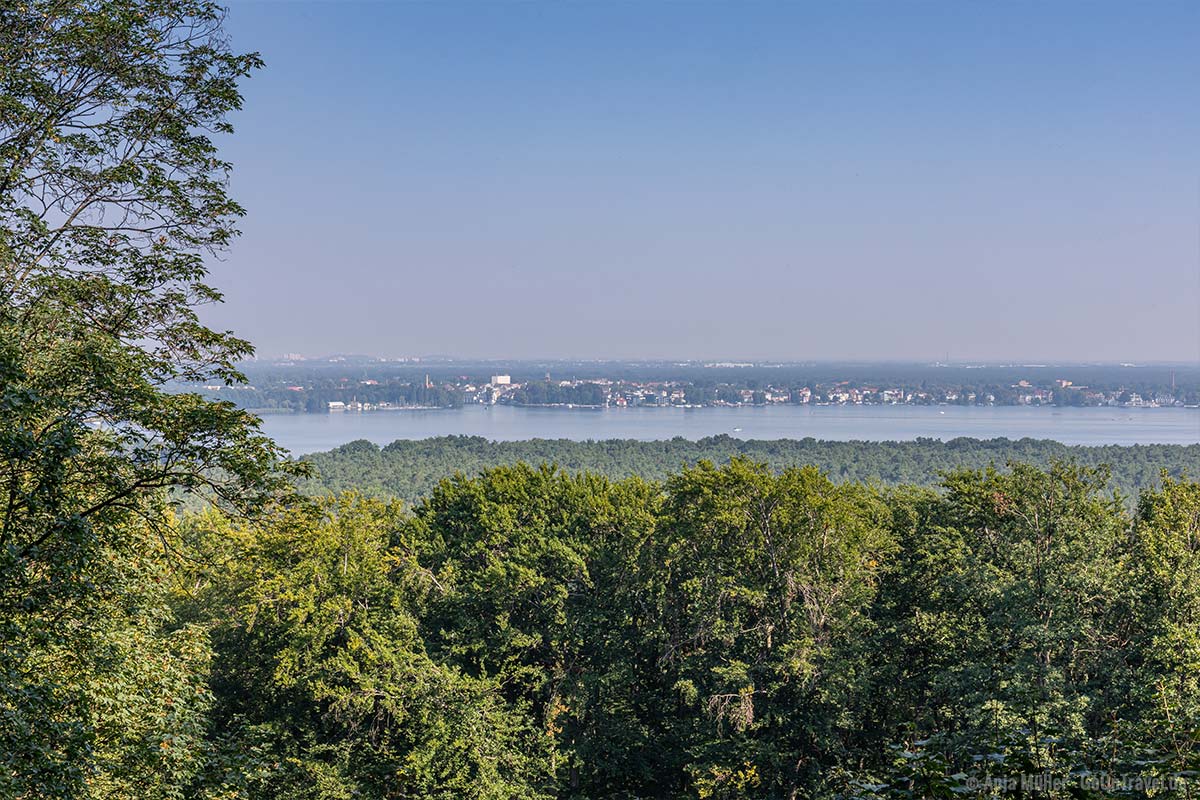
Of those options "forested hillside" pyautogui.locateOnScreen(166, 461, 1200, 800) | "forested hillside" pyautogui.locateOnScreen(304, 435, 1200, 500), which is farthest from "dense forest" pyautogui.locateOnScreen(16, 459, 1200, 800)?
"forested hillside" pyautogui.locateOnScreen(304, 435, 1200, 500)

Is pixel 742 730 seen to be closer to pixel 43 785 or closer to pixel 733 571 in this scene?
pixel 733 571

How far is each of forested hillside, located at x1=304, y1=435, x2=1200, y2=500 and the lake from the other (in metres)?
31.5

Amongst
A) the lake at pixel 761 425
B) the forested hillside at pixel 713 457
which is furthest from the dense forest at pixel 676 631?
the lake at pixel 761 425

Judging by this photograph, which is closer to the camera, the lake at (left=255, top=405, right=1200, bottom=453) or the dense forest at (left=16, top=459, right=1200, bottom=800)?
the dense forest at (left=16, top=459, right=1200, bottom=800)

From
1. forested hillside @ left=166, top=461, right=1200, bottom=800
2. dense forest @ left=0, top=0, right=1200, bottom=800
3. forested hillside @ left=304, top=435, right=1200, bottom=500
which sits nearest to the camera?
dense forest @ left=0, top=0, right=1200, bottom=800

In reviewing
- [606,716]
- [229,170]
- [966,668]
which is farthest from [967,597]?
[229,170]

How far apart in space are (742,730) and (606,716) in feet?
13.3

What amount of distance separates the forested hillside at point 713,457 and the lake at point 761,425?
1240 inches

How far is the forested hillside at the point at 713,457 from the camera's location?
2881 inches

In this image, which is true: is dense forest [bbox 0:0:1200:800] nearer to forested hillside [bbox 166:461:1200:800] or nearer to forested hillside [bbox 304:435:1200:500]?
forested hillside [bbox 166:461:1200:800]

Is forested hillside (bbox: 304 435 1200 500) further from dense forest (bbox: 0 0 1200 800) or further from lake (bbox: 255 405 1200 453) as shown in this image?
dense forest (bbox: 0 0 1200 800)

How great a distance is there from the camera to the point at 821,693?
17.0 metres

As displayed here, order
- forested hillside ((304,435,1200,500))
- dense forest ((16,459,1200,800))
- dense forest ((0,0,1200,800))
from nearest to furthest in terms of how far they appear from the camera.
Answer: dense forest ((0,0,1200,800))
dense forest ((16,459,1200,800))
forested hillside ((304,435,1200,500))

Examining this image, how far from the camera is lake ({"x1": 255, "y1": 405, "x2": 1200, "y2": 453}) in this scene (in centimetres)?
13438
